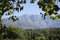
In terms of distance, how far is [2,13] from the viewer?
6.13 m

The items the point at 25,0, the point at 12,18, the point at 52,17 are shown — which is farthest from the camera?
the point at 12,18

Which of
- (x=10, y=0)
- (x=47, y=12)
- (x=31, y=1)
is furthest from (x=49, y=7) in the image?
(x=10, y=0)

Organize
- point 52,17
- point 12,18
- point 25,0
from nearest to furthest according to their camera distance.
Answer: point 52,17, point 25,0, point 12,18

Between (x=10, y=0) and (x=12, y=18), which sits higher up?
(x=10, y=0)

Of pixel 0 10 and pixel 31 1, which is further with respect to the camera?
pixel 0 10

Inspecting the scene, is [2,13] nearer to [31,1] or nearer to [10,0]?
[10,0]

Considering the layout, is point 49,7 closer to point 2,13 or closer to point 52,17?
point 52,17

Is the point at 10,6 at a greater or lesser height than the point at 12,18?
greater

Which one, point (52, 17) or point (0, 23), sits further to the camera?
point (0, 23)

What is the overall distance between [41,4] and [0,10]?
46.9 inches

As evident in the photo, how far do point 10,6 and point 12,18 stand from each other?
1.79 feet

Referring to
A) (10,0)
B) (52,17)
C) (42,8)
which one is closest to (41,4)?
(42,8)

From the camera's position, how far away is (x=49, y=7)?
220 inches

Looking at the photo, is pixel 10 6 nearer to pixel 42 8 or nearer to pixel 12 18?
pixel 12 18
